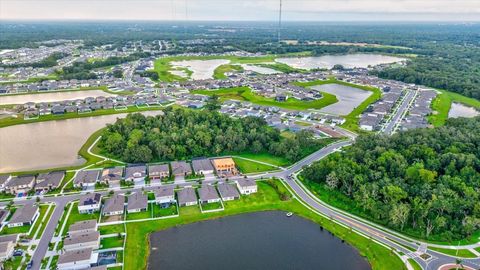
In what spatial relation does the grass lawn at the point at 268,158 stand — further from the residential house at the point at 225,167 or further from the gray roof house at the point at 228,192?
the gray roof house at the point at 228,192

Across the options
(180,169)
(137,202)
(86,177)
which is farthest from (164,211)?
(86,177)

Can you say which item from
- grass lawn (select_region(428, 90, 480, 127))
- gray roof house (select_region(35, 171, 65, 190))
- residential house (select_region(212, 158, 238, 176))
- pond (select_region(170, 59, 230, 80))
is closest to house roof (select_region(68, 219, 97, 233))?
gray roof house (select_region(35, 171, 65, 190))

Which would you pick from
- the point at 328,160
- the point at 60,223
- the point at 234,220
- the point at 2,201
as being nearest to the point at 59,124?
the point at 2,201

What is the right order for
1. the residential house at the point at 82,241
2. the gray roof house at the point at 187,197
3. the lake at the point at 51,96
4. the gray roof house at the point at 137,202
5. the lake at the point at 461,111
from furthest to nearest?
1. the lake at the point at 51,96
2. the lake at the point at 461,111
3. the gray roof house at the point at 187,197
4. the gray roof house at the point at 137,202
5. the residential house at the point at 82,241

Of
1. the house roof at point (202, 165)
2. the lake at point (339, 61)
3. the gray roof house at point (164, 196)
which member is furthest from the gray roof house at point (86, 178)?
the lake at point (339, 61)

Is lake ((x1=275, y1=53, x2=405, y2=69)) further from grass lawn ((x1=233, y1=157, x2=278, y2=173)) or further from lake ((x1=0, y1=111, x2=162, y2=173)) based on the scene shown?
grass lawn ((x1=233, y1=157, x2=278, y2=173))

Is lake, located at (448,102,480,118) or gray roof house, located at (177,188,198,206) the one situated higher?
lake, located at (448,102,480,118)
